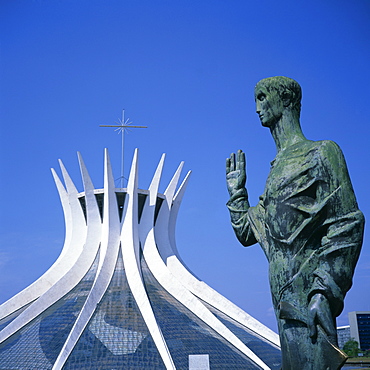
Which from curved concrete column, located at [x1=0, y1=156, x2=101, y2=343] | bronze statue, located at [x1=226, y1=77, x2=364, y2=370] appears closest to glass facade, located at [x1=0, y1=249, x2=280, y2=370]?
curved concrete column, located at [x1=0, y1=156, x2=101, y2=343]

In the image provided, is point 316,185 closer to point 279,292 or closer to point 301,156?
point 301,156

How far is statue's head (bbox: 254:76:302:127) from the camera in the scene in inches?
148

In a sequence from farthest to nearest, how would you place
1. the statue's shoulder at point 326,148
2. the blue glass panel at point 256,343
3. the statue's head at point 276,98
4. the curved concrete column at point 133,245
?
the curved concrete column at point 133,245
the blue glass panel at point 256,343
the statue's head at point 276,98
the statue's shoulder at point 326,148

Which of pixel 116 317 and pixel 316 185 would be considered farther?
pixel 116 317

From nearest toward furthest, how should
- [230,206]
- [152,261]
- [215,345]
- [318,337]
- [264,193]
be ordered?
1. [318,337]
2. [264,193]
3. [230,206]
4. [215,345]
5. [152,261]

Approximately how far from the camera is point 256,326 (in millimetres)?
22094

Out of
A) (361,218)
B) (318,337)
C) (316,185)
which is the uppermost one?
(316,185)

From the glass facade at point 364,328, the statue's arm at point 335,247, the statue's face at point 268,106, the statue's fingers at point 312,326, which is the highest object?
the glass facade at point 364,328

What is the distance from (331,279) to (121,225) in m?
21.6

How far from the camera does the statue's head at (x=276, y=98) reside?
3762 millimetres

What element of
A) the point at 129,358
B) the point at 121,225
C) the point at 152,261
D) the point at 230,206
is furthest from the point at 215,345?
the point at 230,206

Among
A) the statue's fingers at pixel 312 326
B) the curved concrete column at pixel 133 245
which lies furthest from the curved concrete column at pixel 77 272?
the statue's fingers at pixel 312 326

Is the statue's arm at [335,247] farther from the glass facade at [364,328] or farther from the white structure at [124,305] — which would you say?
the glass facade at [364,328]

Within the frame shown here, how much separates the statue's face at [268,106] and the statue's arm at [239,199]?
1.42 feet
